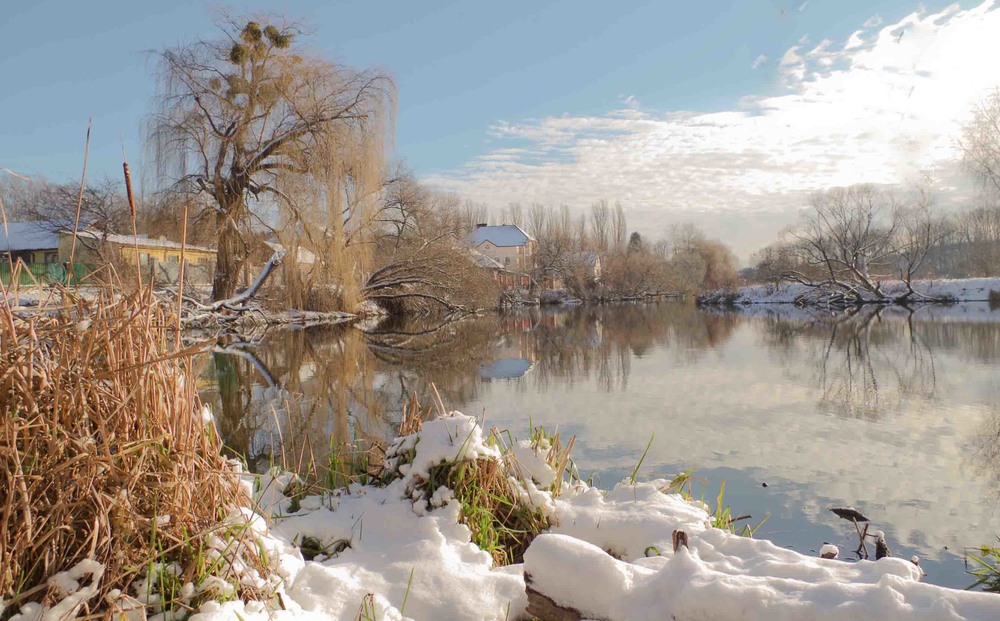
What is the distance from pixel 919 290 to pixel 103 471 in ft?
136

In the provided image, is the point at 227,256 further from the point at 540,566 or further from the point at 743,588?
the point at 743,588

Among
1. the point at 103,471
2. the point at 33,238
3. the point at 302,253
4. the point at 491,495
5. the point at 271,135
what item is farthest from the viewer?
the point at 33,238

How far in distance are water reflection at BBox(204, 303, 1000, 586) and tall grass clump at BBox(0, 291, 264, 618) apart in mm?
1480

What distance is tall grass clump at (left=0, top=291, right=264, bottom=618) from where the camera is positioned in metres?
1.57

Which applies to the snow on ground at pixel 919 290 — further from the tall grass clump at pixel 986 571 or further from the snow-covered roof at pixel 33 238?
the snow-covered roof at pixel 33 238

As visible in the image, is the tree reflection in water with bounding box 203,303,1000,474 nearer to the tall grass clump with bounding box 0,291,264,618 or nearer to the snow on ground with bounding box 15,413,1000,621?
the snow on ground with bounding box 15,413,1000,621

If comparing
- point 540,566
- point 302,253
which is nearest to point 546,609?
point 540,566

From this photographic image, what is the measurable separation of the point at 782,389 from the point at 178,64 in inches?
777

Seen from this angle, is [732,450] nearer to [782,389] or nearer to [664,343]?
[782,389]

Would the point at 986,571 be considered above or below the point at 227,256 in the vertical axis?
below

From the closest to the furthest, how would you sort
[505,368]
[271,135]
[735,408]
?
[735,408] < [505,368] < [271,135]

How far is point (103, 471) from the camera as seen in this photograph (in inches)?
66.6

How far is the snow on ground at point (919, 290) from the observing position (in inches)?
1283

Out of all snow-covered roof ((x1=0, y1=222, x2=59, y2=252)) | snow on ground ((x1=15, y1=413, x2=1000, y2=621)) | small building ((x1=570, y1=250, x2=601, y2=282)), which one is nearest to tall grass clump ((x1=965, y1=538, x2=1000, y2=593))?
snow on ground ((x1=15, y1=413, x2=1000, y2=621))
